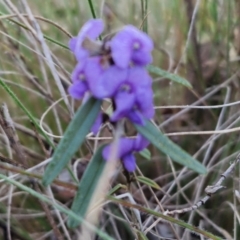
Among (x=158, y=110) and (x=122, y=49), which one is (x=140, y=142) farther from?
(x=158, y=110)

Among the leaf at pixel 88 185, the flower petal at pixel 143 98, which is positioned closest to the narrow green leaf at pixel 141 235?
the leaf at pixel 88 185

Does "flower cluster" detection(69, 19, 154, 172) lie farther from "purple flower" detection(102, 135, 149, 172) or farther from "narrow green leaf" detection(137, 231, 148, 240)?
"narrow green leaf" detection(137, 231, 148, 240)

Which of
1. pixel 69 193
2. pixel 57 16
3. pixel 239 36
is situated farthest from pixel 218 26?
pixel 69 193

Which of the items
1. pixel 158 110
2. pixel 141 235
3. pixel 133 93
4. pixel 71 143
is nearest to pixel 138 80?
pixel 133 93

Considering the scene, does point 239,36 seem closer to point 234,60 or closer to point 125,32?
point 234,60

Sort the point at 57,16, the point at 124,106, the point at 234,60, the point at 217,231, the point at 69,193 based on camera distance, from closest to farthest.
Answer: the point at 124,106 < the point at 217,231 < the point at 69,193 < the point at 234,60 < the point at 57,16
